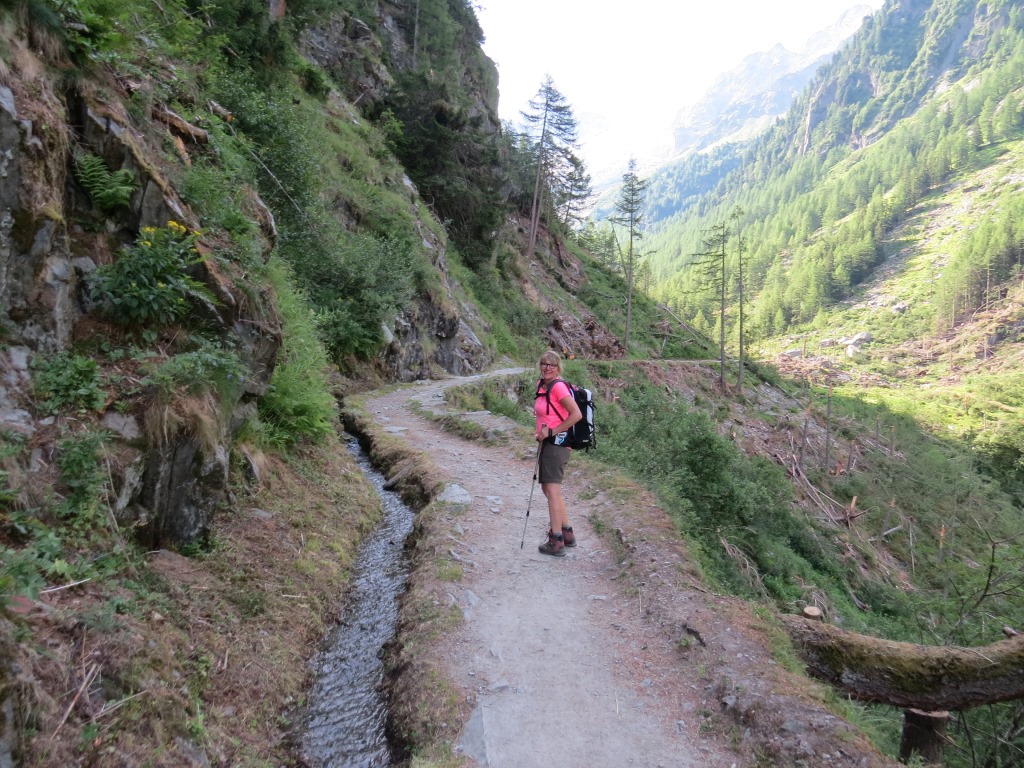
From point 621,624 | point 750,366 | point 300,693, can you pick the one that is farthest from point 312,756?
point 750,366

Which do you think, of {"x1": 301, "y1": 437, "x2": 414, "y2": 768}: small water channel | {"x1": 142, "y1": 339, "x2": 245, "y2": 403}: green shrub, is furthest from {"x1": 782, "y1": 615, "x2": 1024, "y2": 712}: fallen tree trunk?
{"x1": 142, "y1": 339, "x2": 245, "y2": 403}: green shrub

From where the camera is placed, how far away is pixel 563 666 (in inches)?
167

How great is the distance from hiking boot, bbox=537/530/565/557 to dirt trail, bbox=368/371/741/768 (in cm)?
7

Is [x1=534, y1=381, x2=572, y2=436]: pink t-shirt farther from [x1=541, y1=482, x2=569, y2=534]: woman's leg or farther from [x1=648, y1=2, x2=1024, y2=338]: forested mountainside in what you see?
[x1=648, y1=2, x2=1024, y2=338]: forested mountainside

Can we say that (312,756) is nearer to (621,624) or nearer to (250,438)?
(621,624)

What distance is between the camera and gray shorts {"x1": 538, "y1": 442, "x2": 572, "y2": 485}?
5.95m

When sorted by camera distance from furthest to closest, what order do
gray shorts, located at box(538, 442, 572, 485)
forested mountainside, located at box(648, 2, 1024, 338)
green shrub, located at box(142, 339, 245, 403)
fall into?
forested mountainside, located at box(648, 2, 1024, 338), gray shorts, located at box(538, 442, 572, 485), green shrub, located at box(142, 339, 245, 403)

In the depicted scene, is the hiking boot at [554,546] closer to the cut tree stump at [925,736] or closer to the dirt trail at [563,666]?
the dirt trail at [563,666]

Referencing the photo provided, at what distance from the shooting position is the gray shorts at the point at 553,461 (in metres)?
5.95

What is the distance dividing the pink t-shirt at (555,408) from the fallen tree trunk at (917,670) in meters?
3.04

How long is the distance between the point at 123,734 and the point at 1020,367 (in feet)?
322

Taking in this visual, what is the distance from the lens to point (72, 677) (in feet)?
8.51

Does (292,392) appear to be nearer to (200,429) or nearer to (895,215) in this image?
(200,429)

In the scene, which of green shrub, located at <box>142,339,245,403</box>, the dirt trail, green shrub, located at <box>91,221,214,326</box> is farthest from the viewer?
green shrub, located at <box>91,221,214,326</box>
